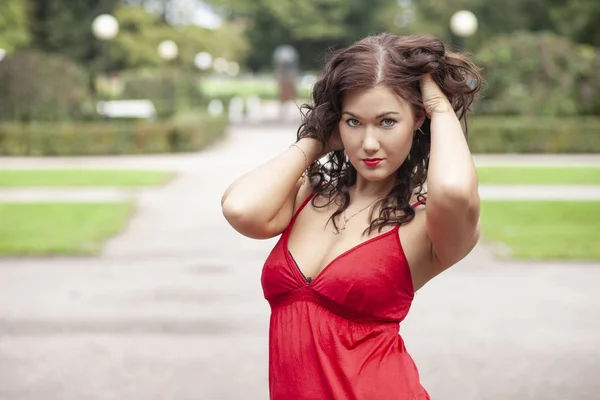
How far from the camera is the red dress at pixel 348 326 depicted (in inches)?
85.1

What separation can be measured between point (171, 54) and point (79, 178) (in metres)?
23.5

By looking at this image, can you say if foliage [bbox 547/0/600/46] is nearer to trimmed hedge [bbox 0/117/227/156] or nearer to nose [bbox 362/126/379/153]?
trimmed hedge [bbox 0/117/227/156]

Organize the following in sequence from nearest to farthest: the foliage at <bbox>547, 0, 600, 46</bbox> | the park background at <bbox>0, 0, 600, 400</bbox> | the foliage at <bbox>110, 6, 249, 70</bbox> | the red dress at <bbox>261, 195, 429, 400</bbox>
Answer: the red dress at <bbox>261, 195, 429, 400</bbox>
the park background at <bbox>0, 0, 600, 400</bbox>
the foliage at <bbox>547, 0, 600, 46</bbox>
the foliage at <bbox>110, 6, 249, 70</bbox>

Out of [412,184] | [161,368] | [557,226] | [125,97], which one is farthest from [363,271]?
[125,97]

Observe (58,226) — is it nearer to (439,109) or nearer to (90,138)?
(439,109)

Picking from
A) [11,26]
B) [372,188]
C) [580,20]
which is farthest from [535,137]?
[372,188]

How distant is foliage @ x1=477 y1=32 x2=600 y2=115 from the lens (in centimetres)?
2641

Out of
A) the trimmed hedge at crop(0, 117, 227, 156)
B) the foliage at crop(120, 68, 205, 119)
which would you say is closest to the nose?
the trimmed hedge at crop(0, 117, 227, 156)

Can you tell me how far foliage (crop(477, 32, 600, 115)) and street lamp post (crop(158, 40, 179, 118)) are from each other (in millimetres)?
13410

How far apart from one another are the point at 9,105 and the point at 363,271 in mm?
25319

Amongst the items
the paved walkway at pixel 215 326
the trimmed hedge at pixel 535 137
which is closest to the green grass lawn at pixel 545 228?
the paved walkway at pixel 215 326

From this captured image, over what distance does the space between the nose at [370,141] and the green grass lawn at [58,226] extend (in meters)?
8.03

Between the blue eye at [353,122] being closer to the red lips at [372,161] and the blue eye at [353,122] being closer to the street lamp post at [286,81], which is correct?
the red lips at [372,161]

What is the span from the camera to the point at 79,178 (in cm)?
1772
